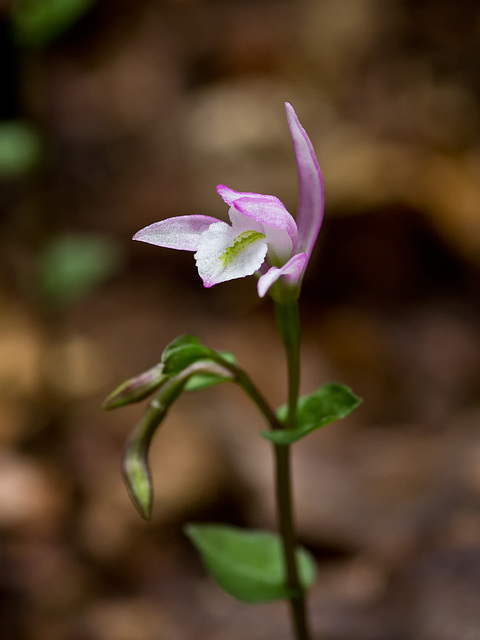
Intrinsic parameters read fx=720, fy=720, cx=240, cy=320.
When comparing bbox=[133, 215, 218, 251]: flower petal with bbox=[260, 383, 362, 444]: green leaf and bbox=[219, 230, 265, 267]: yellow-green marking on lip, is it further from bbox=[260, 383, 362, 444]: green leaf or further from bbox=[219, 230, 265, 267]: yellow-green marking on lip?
bbox=[260, 383, 362, 444]: green leaf

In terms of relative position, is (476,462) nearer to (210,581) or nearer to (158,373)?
(210,581)

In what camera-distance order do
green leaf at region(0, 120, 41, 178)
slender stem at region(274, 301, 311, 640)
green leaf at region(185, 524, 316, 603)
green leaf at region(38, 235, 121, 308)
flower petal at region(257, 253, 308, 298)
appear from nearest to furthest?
flower petal at region(257, 253, 308, 298)
slender stem at region(274, 301, 311, 640)
green leaf at region(185, 524, 316, 603)
green leaf at region(0, 120, 41, 178)
green leaf at region(38, 235, 121, 308)

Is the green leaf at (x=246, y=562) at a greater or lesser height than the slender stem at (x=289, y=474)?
lesser

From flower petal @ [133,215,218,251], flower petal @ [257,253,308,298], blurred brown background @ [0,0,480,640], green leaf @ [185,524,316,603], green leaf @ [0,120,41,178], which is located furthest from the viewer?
green leaf @ [0,120,41,178]

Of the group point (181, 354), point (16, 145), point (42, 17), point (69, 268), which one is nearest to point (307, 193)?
point (181, 354)

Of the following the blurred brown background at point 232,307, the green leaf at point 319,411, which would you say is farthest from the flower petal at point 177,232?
the blurred brown background at point 232,307

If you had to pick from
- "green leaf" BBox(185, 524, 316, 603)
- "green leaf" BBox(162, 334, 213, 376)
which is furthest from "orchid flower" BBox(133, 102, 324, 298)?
"green leaf" BBox(185, 524, 316, 603)

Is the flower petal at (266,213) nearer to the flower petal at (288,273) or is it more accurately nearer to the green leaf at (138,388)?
the flower petal at (288,273)
